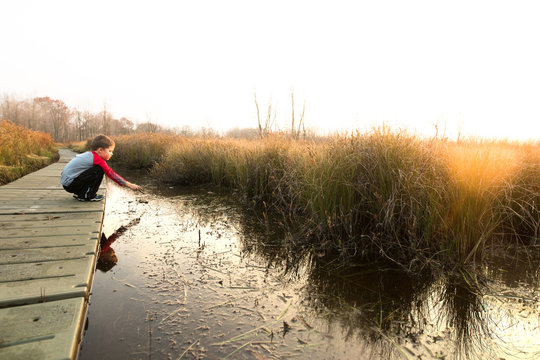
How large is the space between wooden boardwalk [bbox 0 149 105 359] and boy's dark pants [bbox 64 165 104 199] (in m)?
0.43

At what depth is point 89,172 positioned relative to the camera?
3805 millimetres

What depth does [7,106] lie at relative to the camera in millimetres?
41219

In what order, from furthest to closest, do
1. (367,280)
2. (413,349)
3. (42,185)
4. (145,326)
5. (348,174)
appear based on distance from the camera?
(42,185) → (348,174) → (367,280) → (145,326) → (413,349)

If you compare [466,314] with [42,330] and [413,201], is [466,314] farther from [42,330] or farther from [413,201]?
[42,330]

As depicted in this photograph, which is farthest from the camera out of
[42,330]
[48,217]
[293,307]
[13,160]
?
[13,160]

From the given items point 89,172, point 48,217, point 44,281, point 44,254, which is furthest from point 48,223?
point 44,281

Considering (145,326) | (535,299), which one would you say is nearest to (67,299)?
(145,326)

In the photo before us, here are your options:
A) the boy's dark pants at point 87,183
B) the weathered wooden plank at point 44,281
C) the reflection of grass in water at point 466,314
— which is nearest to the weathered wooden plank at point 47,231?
the weathered wooden plank at point 44,281

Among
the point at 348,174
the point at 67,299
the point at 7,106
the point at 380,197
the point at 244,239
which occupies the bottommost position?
the point at 244,239

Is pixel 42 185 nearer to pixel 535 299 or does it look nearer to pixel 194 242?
pixel 194 242

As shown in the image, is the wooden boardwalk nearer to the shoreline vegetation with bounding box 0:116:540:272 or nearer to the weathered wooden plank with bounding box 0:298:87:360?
the weathered wooden plank with bounding box 0:298:87:360

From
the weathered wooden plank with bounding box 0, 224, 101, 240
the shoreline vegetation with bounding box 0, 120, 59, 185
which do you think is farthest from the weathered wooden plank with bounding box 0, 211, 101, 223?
the shoreline vegetation with bounding box 0, 120, 59, 185

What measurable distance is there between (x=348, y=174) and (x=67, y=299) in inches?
103

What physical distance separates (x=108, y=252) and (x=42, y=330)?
1996mm
